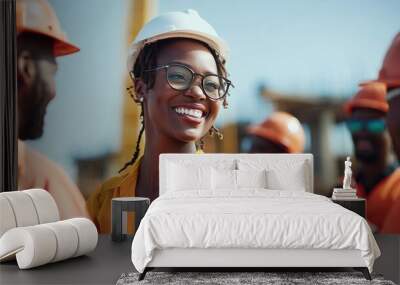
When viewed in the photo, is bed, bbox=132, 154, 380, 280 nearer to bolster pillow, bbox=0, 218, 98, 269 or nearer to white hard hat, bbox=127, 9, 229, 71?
bolster pillow, bbox=0, 218, 98, 269

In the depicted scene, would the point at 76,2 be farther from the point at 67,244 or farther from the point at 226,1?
the point at 67,244

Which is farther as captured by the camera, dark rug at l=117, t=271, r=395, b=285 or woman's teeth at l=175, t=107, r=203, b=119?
woman's teeth at l=175, t=107, r=203, b=119

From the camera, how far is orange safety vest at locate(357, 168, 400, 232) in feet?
22.6

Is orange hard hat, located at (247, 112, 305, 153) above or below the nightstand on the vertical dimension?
above

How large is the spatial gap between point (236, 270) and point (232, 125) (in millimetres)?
2457

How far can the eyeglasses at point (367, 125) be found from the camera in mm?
6891

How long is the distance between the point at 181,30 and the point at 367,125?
2296mm

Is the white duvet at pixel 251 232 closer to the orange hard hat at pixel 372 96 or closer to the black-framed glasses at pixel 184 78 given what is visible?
the black-framed glasses at pixel 184 78

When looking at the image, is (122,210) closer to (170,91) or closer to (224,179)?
(224,179)

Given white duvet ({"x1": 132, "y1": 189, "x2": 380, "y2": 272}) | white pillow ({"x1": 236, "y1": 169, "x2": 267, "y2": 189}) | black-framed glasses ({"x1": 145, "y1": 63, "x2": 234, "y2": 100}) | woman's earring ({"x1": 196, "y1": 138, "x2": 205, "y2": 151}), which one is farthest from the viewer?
woman's earring ({"x1": 196, "y1": 138, "x2": 205, "y2": 151})

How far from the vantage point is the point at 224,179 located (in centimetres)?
607

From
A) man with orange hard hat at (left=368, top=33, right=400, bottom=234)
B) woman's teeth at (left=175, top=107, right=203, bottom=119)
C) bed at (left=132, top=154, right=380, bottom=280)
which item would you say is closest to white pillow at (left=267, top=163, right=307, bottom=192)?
woman's teeth at (left=175, top=107, right=203, bottom=119)

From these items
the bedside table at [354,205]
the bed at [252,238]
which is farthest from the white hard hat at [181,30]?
the bed at [252,238]

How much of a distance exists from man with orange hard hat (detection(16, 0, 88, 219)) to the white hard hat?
817 mm
